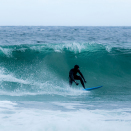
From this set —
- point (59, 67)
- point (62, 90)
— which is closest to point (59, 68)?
point (59, 67)

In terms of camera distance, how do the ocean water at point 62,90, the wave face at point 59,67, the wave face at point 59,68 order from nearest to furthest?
the ocean water at point 62,90 < the wave face at point 59,68 < the wave face at point 59,67

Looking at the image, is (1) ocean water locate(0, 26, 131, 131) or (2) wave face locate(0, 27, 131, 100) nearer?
(1) ocean water locate(0, 26, 131, 131)

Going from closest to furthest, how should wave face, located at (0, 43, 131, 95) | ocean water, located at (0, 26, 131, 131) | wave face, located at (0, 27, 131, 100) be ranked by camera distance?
ocean water, located at (0, 26, 131, 131)
wave face, located at (0, 27, 131, 100)
wave face, located at (0, 43, 131, 95)

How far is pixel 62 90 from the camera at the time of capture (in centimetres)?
902

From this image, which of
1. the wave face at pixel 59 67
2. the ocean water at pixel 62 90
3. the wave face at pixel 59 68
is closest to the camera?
the ocean water at pixel 62 90

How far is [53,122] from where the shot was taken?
5.00m

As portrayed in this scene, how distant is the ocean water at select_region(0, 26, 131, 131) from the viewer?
5.08 metres

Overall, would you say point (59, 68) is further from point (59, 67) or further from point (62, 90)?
point (62, 90)

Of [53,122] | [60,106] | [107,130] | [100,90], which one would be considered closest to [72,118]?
[53,122]

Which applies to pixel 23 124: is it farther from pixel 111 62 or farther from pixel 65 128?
pixel 111 62

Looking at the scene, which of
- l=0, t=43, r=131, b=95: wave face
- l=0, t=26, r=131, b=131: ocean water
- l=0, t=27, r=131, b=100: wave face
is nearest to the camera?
l=0, t=26, r=131, b=131: ocean water

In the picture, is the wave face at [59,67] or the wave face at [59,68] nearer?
the wave face at [59,68]

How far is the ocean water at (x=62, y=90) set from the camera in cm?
508

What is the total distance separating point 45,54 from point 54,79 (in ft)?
12.5
